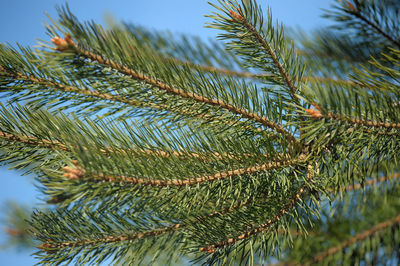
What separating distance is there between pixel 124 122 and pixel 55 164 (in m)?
0.10

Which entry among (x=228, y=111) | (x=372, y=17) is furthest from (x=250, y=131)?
(x=372, y=17)

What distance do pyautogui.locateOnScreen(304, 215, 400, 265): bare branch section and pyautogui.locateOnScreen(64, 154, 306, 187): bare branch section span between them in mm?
339

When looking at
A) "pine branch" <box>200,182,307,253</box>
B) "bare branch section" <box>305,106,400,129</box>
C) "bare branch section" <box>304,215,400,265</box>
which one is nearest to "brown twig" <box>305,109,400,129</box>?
"bare branch section" <box>305,106,400,129</box>

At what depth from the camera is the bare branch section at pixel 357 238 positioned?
649mm

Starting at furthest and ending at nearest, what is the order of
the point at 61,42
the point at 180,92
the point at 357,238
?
the point at 357,238
the point at 180,92
the point at 61,42

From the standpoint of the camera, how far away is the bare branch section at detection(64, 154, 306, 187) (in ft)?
0.96

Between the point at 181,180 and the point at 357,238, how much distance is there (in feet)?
1.57

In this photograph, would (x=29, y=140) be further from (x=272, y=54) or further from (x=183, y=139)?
(x=272, y=54)

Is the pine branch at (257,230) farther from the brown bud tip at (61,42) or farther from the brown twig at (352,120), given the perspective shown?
the brown bud tip at (61,42)

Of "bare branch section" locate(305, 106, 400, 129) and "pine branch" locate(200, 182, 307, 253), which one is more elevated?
"bare branch section" locate(305, 106, 400, 129)

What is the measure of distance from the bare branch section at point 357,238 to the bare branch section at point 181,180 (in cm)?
34

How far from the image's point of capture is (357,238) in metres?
0.69

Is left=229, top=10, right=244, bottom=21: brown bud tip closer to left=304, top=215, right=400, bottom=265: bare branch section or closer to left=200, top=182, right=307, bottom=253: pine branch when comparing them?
left=200, top=182, right=307, bottom=253: pine branch

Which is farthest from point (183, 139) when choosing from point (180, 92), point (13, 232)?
point (13, 232)
